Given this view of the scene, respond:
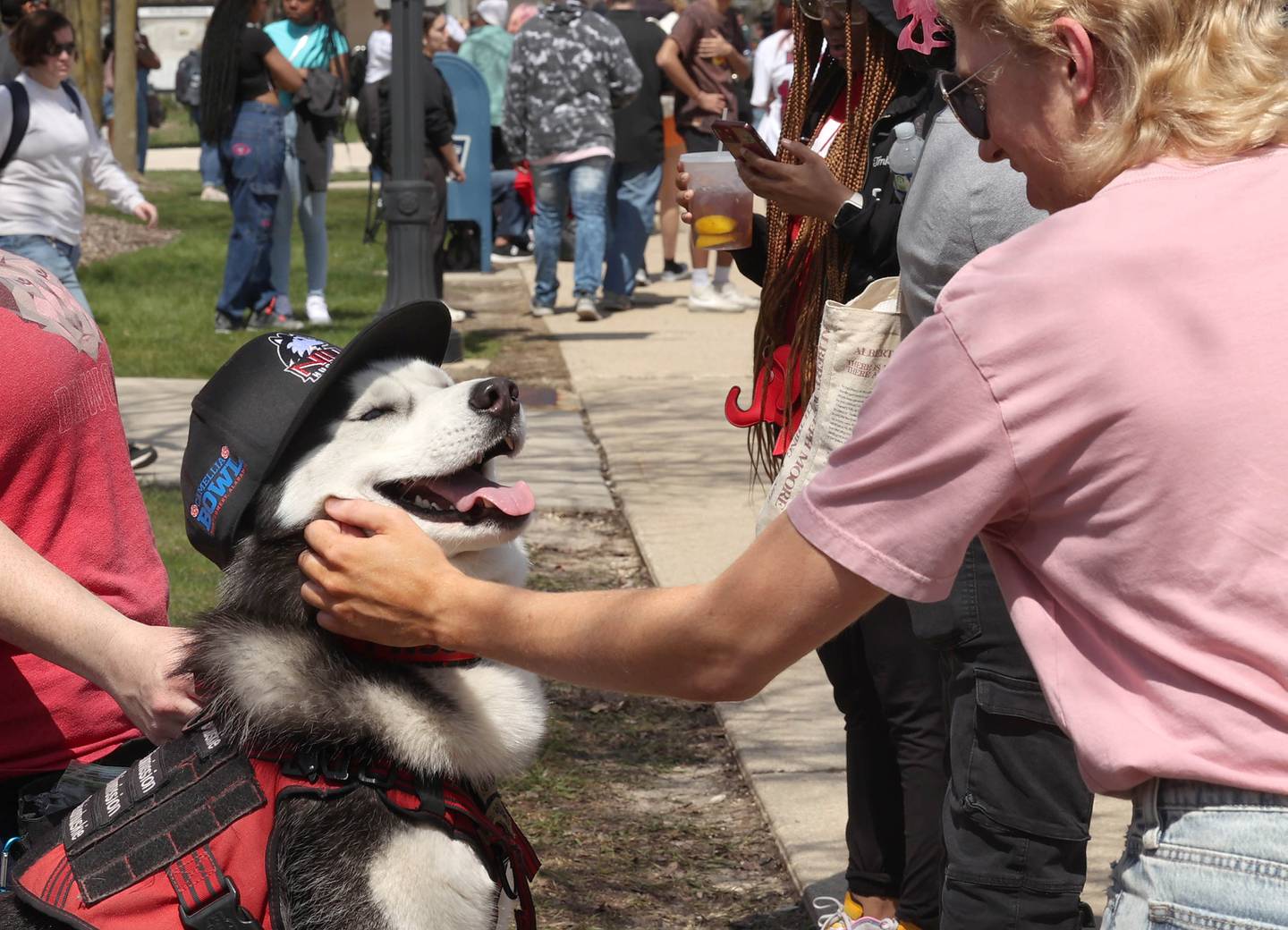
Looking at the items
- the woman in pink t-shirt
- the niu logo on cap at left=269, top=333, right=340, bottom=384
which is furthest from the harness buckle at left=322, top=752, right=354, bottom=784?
the woman in pink t-shirt

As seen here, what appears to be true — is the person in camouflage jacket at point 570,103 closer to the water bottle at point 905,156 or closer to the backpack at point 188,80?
the water bottle at point 905,156

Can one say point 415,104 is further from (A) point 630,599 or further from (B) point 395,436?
(A) point 630,599

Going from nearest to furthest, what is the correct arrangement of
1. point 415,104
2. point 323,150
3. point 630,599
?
1. point 630,599
2. point 415,104
3. point 323,150

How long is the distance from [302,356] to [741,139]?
4.34 feet

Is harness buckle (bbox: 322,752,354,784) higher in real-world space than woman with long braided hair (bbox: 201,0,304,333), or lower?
higher

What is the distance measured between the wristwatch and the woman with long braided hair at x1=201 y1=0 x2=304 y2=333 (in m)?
7.83

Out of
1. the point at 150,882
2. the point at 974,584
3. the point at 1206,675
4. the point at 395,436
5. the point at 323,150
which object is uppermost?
the point at 1206,675

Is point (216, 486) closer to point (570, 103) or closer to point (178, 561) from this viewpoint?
point (178, 561)

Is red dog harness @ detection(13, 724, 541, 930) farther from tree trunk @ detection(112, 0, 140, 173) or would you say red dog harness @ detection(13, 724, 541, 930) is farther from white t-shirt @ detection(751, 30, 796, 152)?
tree trunk @ detection(112, 0, 140, 173)

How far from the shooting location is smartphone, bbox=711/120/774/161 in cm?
344

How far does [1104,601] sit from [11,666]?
1.81m

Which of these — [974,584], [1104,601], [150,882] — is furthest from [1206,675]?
[150,882]

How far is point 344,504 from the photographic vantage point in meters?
2.30

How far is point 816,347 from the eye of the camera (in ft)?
11.3
